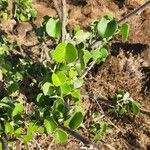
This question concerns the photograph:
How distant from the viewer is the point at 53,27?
5.61ft

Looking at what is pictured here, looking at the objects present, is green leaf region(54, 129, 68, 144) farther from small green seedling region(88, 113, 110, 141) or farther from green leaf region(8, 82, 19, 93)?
small green seedling region(88, 113, 110, 141)

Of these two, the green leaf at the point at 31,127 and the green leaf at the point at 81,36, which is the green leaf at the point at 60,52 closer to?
the green leaf at the point at 81,36

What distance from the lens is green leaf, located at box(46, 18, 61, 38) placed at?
170cm

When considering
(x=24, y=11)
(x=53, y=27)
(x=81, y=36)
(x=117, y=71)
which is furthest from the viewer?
(x=24, y=11)

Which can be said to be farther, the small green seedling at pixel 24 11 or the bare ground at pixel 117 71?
the small green seedling at pixel 24 11

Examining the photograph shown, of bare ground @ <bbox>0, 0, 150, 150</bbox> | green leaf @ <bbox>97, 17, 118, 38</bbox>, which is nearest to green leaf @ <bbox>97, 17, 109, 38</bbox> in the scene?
green leaf @ <bbox>97, 17, 118, 38</bbox>

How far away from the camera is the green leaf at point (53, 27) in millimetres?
1702

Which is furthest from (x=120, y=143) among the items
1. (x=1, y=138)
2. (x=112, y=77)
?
(x=1, y=138)

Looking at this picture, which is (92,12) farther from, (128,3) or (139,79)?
(139,79)

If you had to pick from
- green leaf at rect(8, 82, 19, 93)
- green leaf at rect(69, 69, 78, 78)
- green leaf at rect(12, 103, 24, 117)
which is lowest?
green leaf at rect(12, 103, 24, 117)

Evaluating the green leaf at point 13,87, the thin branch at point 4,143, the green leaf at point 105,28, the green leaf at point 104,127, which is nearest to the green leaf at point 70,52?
the green leaf at point 105,28

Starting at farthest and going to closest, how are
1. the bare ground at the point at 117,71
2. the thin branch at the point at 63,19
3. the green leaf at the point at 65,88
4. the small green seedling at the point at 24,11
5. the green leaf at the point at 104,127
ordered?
1. the small green seedling at the point at 24,11
2. the bare ground at the point at 117,71
3. the green leaf at the point at 104,127
4. the green leaf at the point at 65,88
5. the thin branch at the point at 63,19

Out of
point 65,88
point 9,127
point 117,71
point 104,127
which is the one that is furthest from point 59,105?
point 117,71

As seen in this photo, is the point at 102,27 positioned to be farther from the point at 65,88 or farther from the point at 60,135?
the point at 60,135
